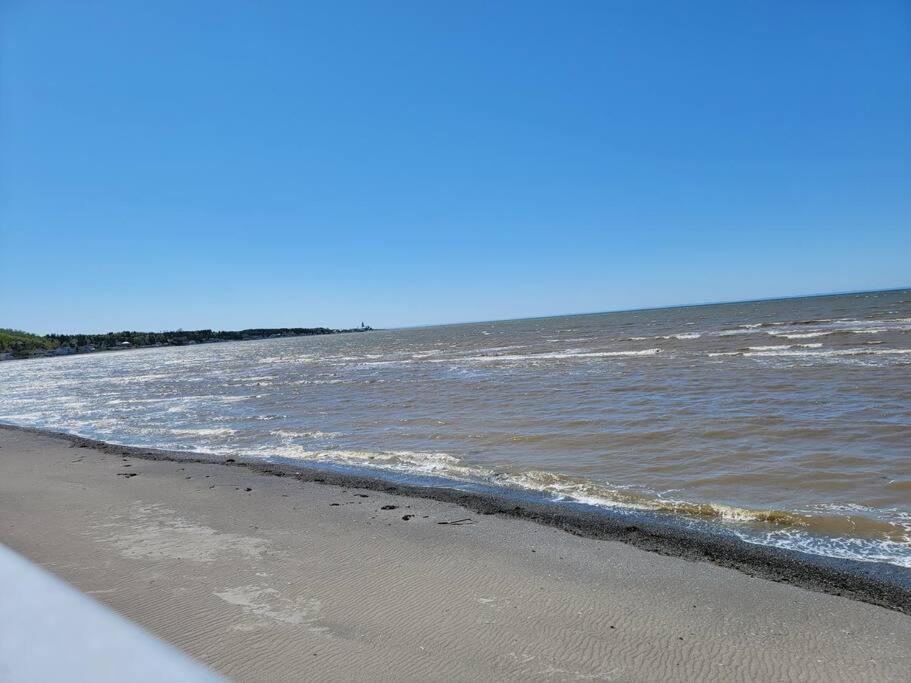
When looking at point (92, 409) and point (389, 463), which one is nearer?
point (389, 463)

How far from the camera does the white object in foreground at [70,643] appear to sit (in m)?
0.75

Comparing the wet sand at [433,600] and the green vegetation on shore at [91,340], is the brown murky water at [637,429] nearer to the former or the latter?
the wet sand at [433,600]

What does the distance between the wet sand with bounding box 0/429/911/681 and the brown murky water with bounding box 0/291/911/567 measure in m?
1.65

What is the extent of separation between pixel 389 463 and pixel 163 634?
6.19m

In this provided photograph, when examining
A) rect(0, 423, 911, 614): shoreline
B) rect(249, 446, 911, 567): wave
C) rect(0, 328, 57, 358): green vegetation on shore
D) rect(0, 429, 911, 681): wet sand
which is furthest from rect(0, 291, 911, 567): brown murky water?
rect(0, 328, 57, 358): green vegetation on shore

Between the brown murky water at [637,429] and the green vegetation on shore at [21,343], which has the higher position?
the green vegetation on shore at [21,343]

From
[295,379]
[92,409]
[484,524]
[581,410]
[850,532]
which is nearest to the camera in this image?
[850,532]

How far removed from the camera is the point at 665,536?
6.06 meters

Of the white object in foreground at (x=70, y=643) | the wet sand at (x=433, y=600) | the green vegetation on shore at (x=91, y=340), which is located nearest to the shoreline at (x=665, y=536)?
the wet sand at (x=433, y=600)

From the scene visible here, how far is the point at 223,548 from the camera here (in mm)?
6043

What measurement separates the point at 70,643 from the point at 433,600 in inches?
166

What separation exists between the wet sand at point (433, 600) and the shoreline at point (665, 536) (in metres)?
0.20

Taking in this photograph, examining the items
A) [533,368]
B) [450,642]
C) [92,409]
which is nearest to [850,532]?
[450,642]

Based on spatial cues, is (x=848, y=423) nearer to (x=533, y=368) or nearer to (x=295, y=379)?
(x=533, y=368)
